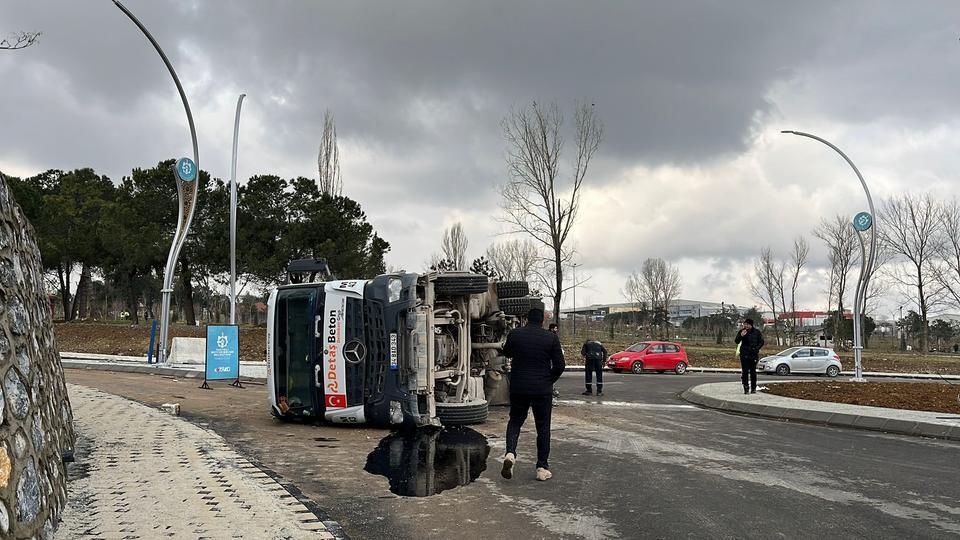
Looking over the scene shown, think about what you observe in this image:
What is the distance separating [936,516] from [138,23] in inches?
840

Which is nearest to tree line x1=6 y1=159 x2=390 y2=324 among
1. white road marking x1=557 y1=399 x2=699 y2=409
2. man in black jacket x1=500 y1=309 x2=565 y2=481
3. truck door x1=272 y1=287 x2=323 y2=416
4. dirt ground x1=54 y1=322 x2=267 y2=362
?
dirt ground x1=54 y1=322 x2=267 y2=362

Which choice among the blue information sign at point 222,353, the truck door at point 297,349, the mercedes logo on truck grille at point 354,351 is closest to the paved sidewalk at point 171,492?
the truck door at point 297,349

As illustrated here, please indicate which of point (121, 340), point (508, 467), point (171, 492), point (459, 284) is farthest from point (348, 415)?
point (121, 340)

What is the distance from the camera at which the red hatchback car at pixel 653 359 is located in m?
28.4

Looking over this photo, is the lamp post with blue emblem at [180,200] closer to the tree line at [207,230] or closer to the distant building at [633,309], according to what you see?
the tree line at [207,230]

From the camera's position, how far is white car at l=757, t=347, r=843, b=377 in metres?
28.9

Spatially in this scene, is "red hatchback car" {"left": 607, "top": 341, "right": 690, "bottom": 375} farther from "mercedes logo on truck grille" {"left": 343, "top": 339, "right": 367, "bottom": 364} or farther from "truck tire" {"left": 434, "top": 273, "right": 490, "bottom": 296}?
"mercedes logo on truck grille" {"left": 343, "top": 339, "right": 367, "bottom": 364}

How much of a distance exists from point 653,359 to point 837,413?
1638 cm

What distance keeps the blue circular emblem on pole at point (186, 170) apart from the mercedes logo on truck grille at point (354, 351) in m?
15.0

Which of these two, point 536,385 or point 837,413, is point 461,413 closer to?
point 536,385

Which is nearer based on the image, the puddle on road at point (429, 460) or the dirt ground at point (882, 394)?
the puddle on road at point (429, 460)

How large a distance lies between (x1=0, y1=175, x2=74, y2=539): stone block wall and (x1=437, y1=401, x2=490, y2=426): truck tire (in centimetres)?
534

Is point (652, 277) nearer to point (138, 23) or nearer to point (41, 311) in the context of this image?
point (138, 23)

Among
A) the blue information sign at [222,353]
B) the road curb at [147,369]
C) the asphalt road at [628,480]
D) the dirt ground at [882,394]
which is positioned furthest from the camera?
the road curb at [147,369]
